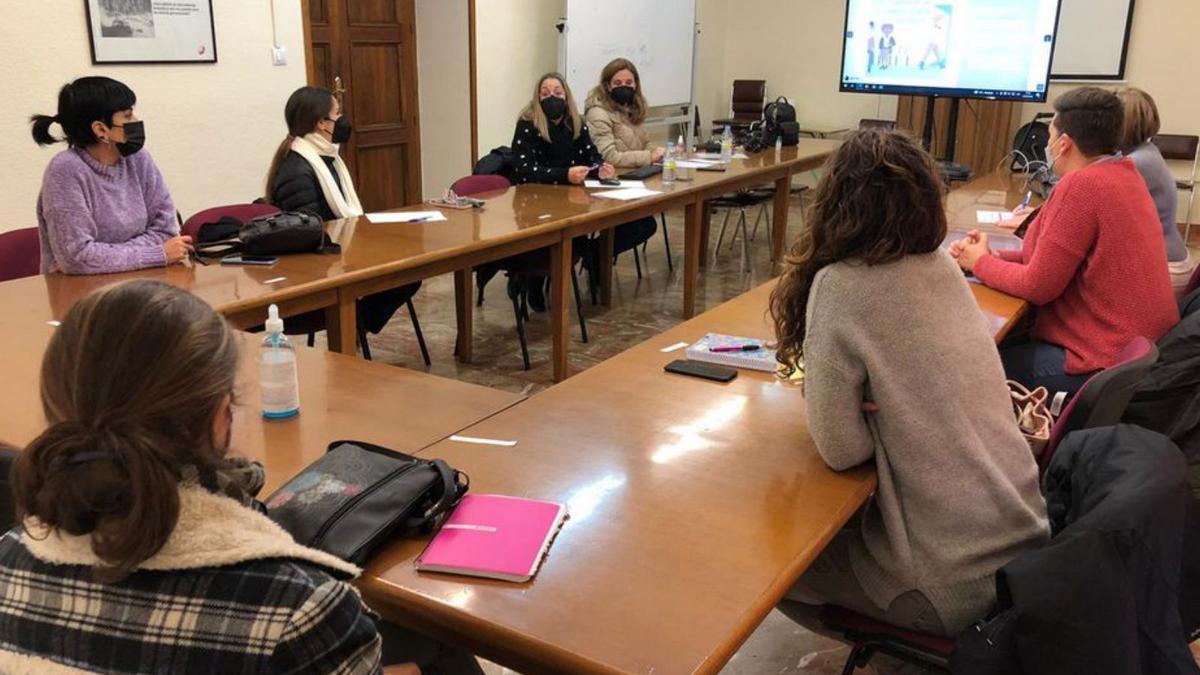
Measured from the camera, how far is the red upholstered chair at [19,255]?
9.86ft

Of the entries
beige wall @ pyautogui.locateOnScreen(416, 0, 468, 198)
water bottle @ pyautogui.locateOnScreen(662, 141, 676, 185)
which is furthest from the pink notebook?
beige wall @ pyautogui.locateOnScreen(416, 0, 468, 198)

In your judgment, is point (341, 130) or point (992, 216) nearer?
point (341, 130)

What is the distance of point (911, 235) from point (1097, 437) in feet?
1.45

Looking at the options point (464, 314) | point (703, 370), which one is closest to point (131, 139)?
point (464, 314)

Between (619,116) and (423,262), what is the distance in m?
2.60

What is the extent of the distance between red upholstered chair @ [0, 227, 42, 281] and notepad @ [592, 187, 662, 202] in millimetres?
2212

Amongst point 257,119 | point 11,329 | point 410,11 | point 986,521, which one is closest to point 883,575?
point 986,521

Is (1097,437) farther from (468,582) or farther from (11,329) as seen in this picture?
(11,329)

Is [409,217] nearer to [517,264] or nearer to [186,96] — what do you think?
[517,264]

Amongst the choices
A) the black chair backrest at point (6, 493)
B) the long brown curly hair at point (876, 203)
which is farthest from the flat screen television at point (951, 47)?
the black chair backrest at point (6, 493)

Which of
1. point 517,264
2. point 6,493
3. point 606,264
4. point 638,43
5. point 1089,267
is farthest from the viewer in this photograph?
point 638,43

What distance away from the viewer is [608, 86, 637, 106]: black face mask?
17.4 ft

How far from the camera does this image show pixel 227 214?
3.37 metres

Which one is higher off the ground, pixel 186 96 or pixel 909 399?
pixel 186 96
